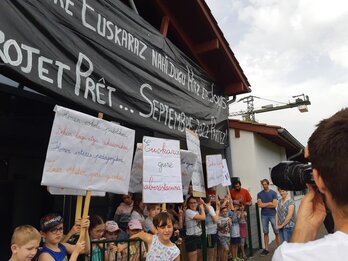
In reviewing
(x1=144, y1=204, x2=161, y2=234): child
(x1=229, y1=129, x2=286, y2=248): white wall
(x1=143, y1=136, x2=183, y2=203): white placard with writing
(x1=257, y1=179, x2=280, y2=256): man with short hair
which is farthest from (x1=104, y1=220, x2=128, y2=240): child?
(x1=229, y1=129, x2=286, y2=248): white wall

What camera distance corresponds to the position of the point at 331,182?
45.4 inches

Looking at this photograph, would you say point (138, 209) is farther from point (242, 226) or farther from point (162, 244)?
point (242, 226)

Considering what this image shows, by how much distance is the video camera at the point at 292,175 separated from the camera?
1.66 metres

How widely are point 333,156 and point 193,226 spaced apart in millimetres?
4417

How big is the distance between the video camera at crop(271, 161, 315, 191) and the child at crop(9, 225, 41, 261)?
1.70 m

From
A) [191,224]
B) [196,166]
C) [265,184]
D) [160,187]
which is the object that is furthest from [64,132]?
[265,184]

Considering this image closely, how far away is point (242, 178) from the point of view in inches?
382

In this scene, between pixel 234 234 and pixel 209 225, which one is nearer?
pixel 209 225

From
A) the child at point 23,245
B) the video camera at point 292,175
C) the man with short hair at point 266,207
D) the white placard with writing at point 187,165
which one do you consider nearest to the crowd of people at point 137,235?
the child at point 23,245

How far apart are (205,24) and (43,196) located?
4.42 m

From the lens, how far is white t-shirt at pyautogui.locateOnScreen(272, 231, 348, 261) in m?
1.04

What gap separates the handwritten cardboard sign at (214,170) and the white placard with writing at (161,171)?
4.36ft

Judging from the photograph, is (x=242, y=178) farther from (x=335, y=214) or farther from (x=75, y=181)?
(x=335, y=214)

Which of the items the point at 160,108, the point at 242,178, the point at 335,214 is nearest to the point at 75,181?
the point at 335,214
